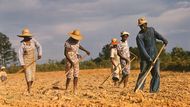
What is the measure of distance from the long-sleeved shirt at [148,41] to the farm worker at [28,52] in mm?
2594

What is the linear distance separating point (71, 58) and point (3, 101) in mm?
3345

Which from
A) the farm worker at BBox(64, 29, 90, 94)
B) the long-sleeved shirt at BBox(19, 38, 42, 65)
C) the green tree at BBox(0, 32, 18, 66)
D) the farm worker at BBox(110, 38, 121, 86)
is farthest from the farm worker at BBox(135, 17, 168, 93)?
the green tree at BBox(0, 32, 18, 66)

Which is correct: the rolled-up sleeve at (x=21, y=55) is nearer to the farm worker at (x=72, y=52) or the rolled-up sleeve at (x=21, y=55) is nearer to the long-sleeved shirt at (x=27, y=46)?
the long-sleeved shirt at (x=27, y=46)

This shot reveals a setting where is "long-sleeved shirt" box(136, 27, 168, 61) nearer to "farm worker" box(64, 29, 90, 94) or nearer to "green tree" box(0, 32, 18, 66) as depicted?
"farm worker" box(64, 29, 90, 94)

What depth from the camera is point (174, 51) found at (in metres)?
40.6

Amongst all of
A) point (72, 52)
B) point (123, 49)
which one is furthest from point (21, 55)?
point (123, 49)

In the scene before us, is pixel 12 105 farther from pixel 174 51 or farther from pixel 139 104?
pixel 174 51

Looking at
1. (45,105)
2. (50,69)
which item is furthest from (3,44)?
(45,105)

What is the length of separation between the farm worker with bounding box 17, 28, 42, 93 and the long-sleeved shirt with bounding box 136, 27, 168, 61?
2.59m

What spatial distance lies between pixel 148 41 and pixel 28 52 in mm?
2995

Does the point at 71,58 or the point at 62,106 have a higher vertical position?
the point at 71,58

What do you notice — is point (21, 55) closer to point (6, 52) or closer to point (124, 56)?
point (124, 56)

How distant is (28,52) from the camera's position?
12.0 m

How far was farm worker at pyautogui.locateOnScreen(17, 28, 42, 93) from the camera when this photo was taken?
11.9 metres
